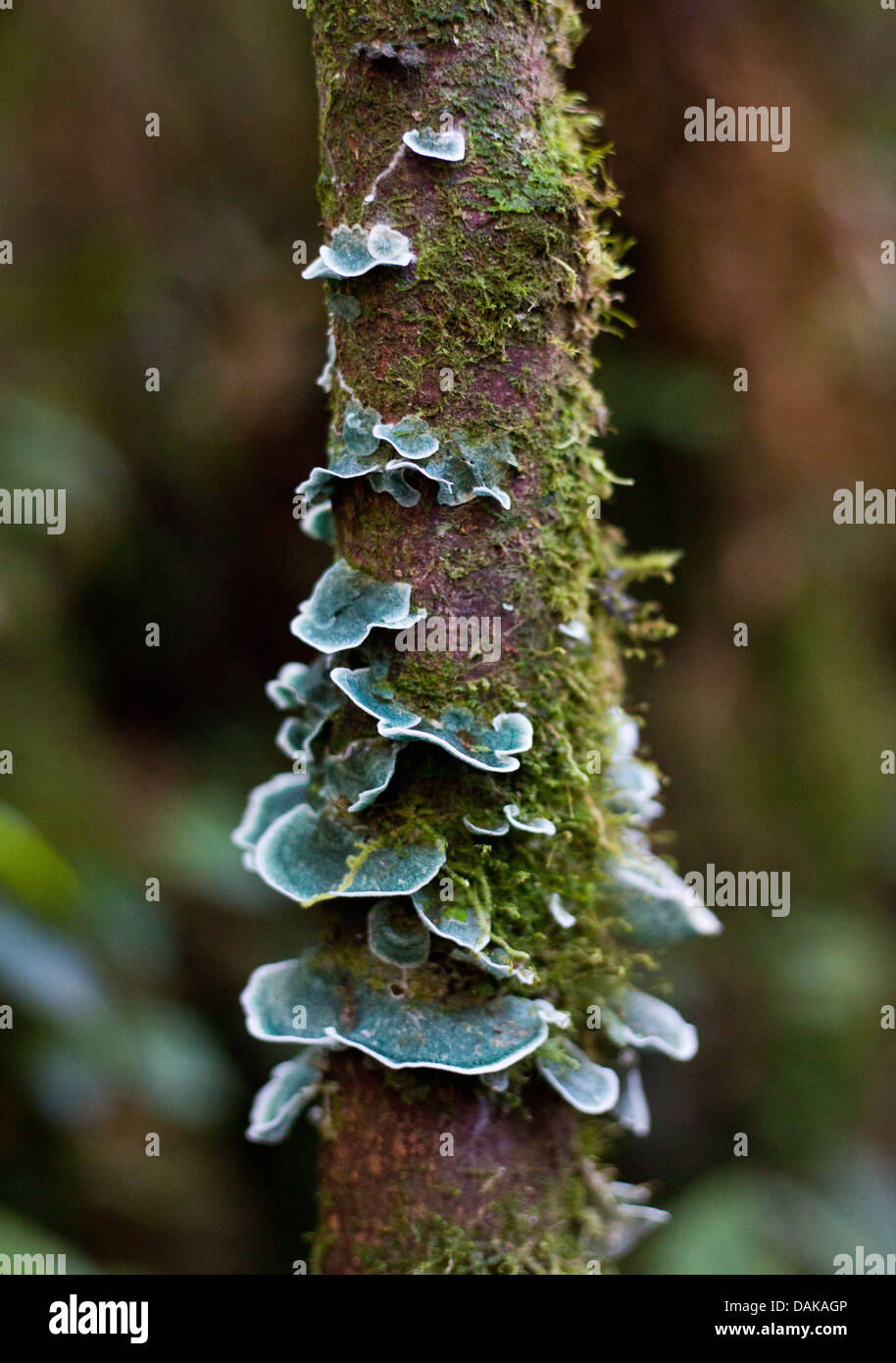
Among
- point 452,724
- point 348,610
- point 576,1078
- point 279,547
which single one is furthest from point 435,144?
point 279,547

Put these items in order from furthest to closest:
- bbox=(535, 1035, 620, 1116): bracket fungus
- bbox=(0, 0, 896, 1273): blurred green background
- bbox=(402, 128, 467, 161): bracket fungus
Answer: bbox=(0, 0, 896, 1273): blurred green background → bbox=(535, 1035, 620, 1116): bracket fungus → bbox=(402, 128, 467, 161): bracket fungus

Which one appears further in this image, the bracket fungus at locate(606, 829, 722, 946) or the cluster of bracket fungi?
the bracket fungus at locate(606, 829, 722, 946)

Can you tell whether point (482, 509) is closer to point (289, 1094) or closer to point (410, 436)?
point (410, 436)

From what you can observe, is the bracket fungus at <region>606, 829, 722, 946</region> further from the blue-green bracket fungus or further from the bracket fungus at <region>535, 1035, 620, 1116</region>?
the bracket fungus at <region>535, 1035, 620, 1116</region>

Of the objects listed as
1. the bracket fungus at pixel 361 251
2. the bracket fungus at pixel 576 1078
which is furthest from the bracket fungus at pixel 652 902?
the bracket fungus at pixel 361 251

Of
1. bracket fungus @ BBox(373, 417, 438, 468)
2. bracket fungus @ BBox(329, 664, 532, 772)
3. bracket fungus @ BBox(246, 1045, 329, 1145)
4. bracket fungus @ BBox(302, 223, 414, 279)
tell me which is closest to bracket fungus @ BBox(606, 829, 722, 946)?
bracket fungus @ BBox(329, 664, 532, 772)
